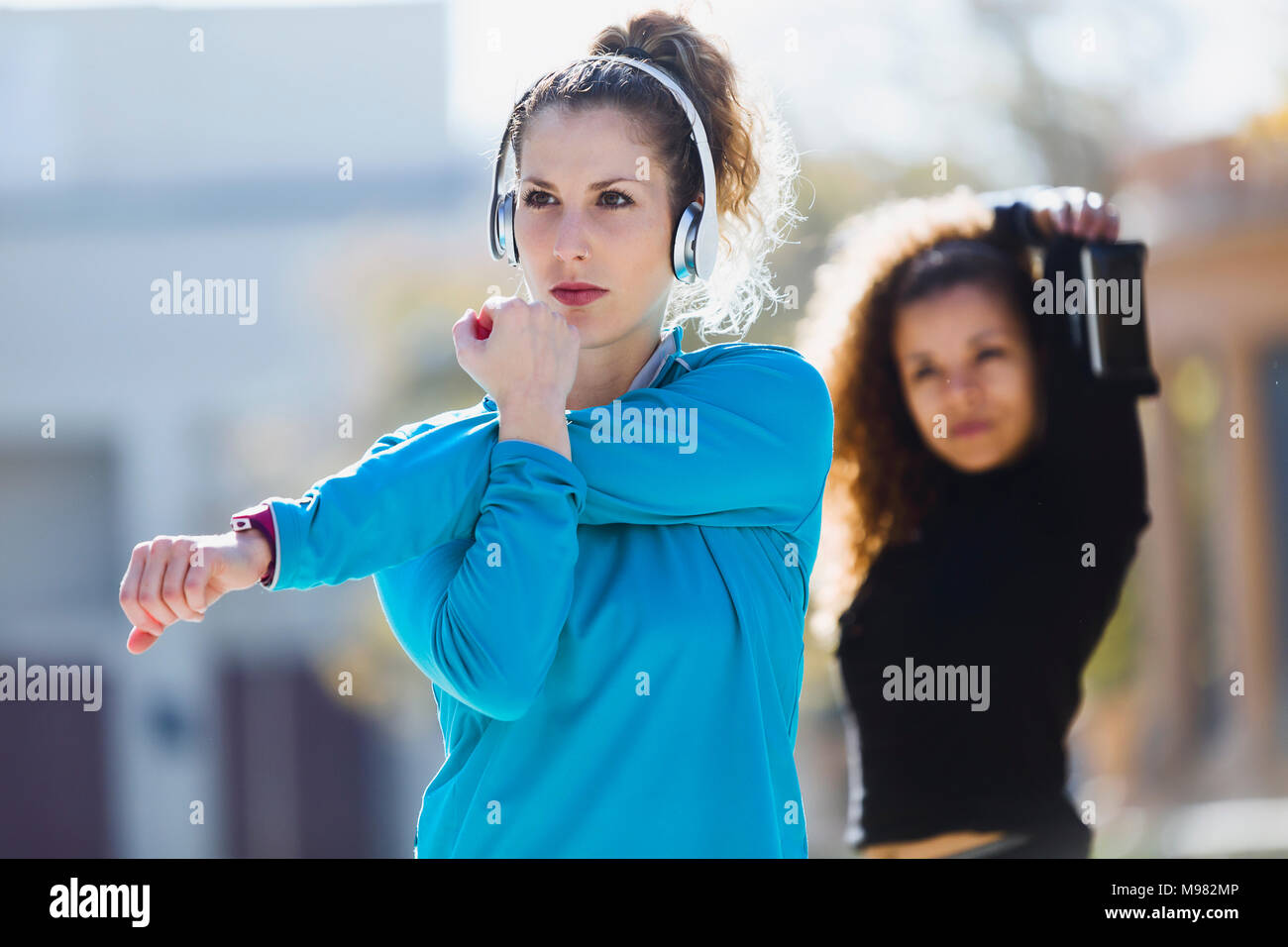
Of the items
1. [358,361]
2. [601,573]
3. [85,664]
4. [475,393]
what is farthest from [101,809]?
[601,573]

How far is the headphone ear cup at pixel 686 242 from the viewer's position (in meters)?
1.34

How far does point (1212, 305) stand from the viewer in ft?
26.5

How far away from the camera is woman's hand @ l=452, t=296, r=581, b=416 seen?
46.0 inches

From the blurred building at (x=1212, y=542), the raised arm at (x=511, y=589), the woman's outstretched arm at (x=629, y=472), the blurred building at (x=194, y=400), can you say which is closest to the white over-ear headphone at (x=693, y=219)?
the woman's outstretched arm at (x=629, y=472)

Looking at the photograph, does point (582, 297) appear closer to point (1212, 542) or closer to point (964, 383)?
point (964, 383)

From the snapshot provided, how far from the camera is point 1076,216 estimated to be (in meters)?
2.36

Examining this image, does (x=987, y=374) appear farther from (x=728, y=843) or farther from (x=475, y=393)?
(x=475, y=393)

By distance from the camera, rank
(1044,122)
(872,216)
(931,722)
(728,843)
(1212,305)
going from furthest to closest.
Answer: (1212,305)
(1044,122)
(872,216)
(931,722)
(728,843)

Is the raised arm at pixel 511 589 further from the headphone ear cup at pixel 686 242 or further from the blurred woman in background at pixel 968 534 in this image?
the blurred woman in background at pixel 968 534

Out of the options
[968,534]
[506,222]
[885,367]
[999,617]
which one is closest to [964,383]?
[885,367]

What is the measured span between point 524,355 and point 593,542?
20cm

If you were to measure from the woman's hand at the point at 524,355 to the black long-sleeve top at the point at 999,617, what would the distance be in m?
1.40

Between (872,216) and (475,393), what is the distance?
3631 millimetres
